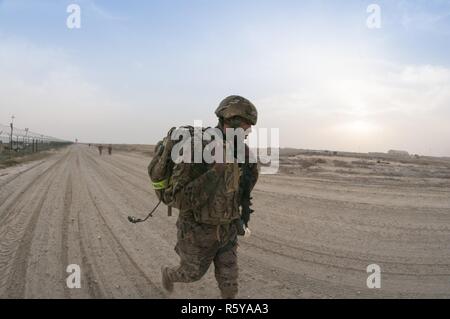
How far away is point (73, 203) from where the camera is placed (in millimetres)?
8516

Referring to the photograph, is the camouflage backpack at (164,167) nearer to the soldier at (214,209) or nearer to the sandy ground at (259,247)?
the soldier at (214,209)

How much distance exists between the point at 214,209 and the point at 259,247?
306 centimetres

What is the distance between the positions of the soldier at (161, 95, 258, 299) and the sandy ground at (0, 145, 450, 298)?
2.99 ft

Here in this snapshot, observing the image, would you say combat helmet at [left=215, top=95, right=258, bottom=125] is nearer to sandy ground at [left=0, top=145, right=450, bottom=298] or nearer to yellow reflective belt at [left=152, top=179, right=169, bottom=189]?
yellow reflective belt at [left=152, top=179, right=169, bottom=189]

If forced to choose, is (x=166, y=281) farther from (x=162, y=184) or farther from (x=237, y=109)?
(x=237, y=109)

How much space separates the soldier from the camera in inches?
107

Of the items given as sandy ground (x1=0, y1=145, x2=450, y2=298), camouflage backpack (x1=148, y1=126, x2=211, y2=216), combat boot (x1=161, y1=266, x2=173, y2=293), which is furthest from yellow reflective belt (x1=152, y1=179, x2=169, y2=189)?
sandy ground (x1=0, y1=145, x2=450, y2=298)

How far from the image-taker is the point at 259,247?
5570 millimetres

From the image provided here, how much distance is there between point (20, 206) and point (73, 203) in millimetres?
1135

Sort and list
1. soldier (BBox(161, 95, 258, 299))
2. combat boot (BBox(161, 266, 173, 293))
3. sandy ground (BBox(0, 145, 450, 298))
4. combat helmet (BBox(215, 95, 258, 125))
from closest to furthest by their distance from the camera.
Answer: soldier (BBox(161, 95, 258, 299)) → combat helmet (BBox(215, 95, 258, 125)) → combat boot (BBox(161, 266, 173, 293)) → sandy ground (BBox(0, 145, 450, 298))

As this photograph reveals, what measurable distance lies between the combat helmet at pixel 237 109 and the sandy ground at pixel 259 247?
2.03 meters

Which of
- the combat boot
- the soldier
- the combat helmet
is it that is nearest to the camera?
the soldier
